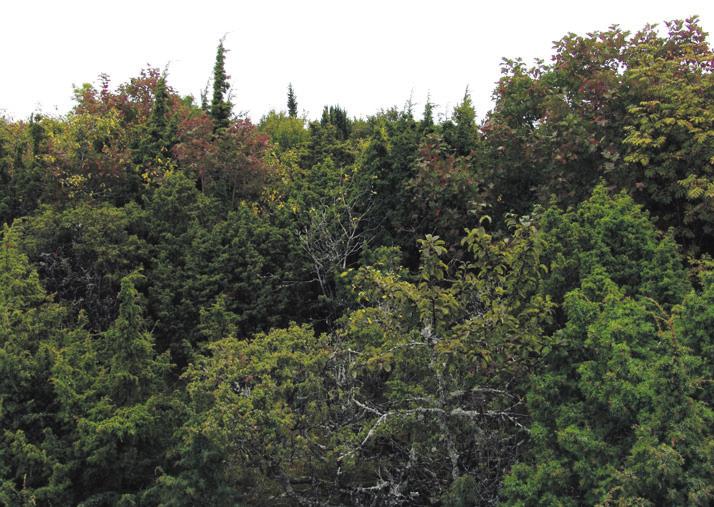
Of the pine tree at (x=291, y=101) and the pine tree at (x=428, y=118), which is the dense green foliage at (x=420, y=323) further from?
the pine tree at (x=291, y=101)

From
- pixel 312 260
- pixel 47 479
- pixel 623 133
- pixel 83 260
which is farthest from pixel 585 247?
pixel 83 260

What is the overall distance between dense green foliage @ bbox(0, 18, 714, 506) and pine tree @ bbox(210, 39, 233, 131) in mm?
4042

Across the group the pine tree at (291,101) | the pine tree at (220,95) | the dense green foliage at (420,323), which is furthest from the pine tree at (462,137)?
the pine tree at (291,101)

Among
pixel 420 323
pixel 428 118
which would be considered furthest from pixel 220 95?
pixel 420 323

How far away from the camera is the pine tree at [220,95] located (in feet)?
47.4

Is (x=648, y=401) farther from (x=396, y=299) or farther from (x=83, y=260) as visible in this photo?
(x=83, y=260)

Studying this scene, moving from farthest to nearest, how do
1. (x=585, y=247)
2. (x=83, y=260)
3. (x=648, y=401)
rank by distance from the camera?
(x=83, y=260) → (x=585, y=247) → (x=648, y=401)

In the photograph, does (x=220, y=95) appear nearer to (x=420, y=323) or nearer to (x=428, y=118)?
(x=428, y=118)

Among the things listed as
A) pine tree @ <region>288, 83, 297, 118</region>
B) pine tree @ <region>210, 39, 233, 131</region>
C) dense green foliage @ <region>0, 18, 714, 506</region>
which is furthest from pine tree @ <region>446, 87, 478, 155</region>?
pine tree @ <region>288, 83, 297, 118</region>

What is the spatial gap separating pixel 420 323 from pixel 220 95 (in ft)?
40.5

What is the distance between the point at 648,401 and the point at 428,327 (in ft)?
5.62

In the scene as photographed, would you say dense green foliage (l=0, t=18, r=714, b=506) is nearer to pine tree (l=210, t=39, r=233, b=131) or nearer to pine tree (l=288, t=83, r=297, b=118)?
pine tree (l=210, t=39, r=233, b=131)

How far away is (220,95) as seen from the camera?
52.5 feet

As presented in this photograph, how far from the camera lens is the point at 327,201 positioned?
9.84 meters
